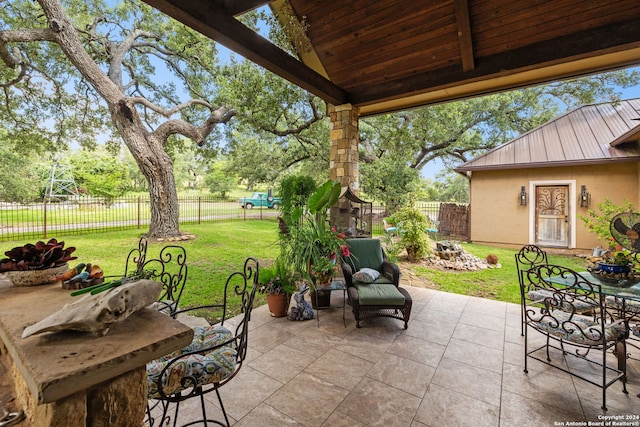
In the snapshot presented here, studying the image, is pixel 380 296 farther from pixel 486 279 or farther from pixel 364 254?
pixel 486 279

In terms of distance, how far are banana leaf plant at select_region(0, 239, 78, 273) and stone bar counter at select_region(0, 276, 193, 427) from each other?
475mm

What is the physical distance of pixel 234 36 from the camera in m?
2.72

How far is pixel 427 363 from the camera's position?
2.36m

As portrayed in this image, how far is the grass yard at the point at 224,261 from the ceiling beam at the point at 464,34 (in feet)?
10.9

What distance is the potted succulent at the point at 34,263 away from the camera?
1.39 meters

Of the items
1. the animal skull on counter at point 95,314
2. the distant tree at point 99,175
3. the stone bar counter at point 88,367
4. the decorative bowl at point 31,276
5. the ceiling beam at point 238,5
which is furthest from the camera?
the distant tree at point 99,175

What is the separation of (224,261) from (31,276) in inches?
182

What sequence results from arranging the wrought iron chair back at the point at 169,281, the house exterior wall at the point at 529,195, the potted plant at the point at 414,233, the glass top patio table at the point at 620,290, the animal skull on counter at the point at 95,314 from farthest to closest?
the house exterior wall at the point at 529,195 → the potted plant at the point at 414,233 → the glass top patio table at the point at 620,290 → the wrought iron chair back at the point at 169,281 → the animal skull on counter at the point at 95,314

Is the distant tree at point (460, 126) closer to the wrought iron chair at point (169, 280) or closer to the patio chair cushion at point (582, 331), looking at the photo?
the patio chair cushion at point (582, 331)

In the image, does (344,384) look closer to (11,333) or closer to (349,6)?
(11,333)

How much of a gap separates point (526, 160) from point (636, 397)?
7.20m

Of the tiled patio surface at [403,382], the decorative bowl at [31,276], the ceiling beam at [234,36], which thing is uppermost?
the ceiling beam at [234,36]

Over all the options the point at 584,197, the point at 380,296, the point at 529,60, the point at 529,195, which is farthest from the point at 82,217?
the point at 584,197

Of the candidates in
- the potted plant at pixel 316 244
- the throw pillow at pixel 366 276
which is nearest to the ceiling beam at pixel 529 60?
the potted plant at pixel 316 244
